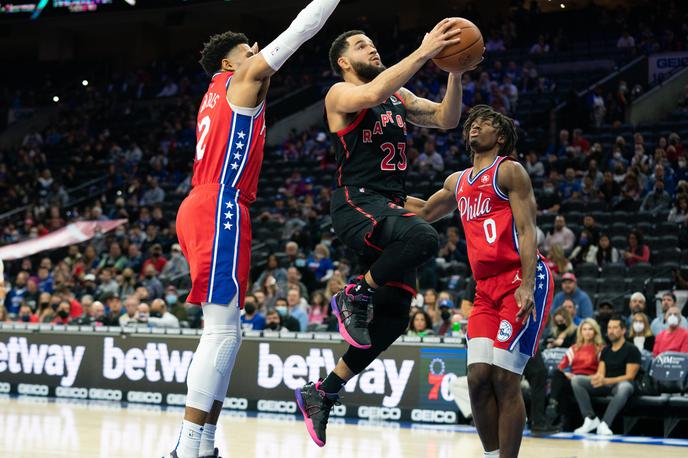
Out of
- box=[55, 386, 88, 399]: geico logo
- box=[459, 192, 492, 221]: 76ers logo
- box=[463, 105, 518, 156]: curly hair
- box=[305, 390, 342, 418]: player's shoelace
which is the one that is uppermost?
box=[463, 105, 518, 156]: curly hair

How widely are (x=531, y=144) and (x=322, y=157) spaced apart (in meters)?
4.92

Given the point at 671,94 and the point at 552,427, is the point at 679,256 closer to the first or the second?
the point at 552,427

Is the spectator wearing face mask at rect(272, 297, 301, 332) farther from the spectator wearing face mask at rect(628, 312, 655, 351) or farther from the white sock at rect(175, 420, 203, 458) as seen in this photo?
the white sock at rect(175, 420, 203, 458)

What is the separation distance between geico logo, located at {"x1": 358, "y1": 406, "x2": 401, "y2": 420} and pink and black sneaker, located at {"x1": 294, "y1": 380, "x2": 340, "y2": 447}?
627 centimetres

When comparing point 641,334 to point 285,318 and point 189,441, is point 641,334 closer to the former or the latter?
point 285,318

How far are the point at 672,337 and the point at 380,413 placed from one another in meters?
3.58

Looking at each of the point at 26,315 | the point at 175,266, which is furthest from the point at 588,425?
the point at 26,315

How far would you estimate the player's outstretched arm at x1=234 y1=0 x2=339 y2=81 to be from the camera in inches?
214

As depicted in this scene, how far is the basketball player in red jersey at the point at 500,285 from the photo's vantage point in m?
5.78

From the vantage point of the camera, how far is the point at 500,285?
5.91m

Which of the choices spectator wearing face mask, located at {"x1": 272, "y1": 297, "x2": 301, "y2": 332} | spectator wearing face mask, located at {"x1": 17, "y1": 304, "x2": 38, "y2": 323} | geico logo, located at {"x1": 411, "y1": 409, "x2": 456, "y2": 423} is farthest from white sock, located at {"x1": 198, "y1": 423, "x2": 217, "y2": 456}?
spectator wearing face mask, located at {"x1": 17, "y1": 304, "x2": 38, "y2": 323}

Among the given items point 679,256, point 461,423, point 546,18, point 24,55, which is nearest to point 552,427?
point 461,423

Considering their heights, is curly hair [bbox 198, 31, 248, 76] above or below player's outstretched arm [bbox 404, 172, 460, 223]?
above

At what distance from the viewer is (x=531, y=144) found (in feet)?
65.8
